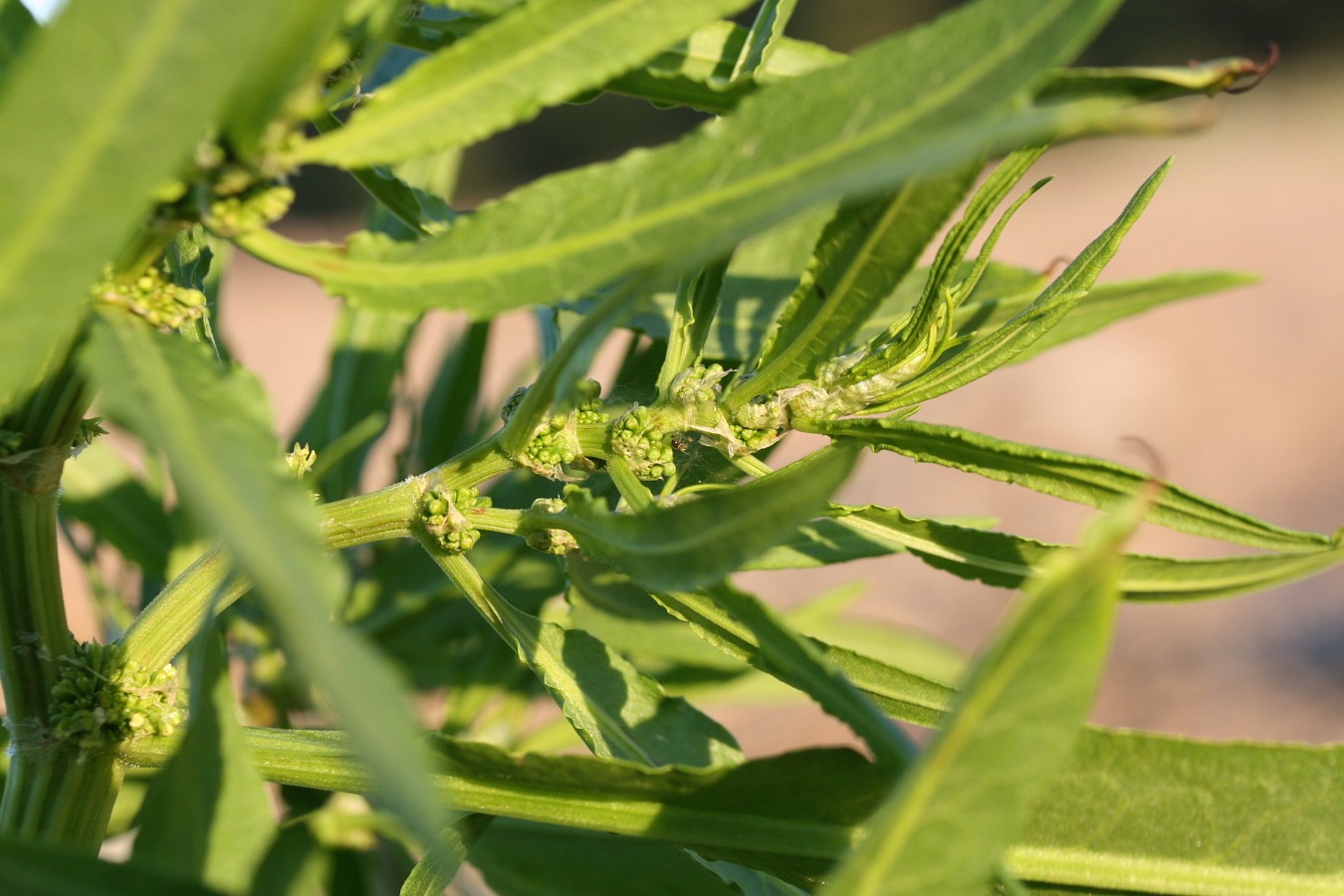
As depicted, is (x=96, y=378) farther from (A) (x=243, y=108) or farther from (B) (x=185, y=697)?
(B) (x=185, y=697)

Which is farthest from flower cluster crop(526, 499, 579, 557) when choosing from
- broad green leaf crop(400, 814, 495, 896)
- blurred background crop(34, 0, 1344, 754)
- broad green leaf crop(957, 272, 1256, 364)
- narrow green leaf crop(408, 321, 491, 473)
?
blurred background crop(34, 0, 1344, 754)

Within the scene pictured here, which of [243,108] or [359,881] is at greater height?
[243,108]

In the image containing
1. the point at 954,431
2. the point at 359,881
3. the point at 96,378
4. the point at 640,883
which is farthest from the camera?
the point at 359,881

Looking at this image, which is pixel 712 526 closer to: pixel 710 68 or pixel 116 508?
pixel 710 68

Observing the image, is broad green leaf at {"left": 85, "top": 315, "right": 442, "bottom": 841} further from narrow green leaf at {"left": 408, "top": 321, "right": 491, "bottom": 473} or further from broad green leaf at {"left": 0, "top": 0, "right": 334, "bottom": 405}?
narrow green leaf at {"left": 408, "top": 321, "right": 491, "bottom": 473}

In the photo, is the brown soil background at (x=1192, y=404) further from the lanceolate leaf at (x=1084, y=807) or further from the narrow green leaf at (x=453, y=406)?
the lanceolate leaf at (x=1084, y=807)

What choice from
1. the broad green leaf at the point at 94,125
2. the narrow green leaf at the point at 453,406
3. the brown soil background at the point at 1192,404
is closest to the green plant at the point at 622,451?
the broad green leaf at the point at 94,125

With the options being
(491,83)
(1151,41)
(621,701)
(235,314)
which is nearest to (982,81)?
(491,83)

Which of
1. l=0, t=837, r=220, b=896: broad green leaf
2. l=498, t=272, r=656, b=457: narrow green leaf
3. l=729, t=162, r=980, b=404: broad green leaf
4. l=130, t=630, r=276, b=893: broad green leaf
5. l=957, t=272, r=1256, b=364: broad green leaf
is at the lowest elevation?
l=0, t=837, r=220, b=896: broad green leaf
